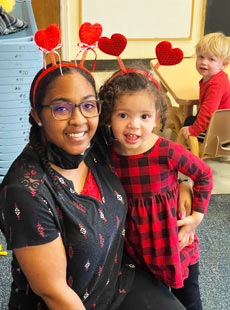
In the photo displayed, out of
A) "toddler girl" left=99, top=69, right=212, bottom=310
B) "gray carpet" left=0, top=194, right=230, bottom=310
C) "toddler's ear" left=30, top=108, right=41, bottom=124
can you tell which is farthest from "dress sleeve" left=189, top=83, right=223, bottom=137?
"toddler's ear" left=30, top=108, right=41, bottom=124

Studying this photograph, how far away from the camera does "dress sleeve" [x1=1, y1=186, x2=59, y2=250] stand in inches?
33.2

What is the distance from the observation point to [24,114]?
198 centimetres

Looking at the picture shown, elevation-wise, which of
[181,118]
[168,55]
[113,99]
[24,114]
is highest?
[168,55]

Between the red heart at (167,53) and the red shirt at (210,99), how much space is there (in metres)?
1.02

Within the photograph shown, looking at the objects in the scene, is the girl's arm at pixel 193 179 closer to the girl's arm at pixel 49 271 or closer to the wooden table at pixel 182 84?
the girl's arm at pixel 49 271

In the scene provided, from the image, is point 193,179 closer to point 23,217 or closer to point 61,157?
point 61,157

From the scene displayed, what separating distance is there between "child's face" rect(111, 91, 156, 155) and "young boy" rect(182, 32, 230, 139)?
1.08m

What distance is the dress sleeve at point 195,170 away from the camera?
3.64 feet

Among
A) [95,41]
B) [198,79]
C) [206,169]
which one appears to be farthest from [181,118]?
[95,41]

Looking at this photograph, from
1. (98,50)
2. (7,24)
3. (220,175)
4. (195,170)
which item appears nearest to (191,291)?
(195,170)

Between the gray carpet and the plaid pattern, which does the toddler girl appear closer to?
the gray carpet

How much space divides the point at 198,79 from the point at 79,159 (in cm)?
164

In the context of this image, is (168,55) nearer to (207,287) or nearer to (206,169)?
(206,169)

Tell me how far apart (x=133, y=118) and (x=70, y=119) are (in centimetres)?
22
